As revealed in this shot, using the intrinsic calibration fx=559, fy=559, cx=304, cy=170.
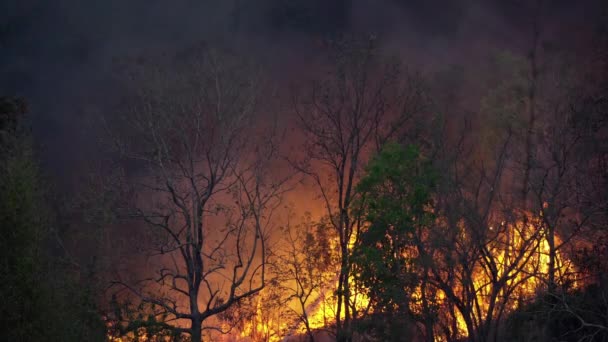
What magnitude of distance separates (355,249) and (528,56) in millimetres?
14838

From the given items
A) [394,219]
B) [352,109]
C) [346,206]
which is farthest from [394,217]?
[352,109]

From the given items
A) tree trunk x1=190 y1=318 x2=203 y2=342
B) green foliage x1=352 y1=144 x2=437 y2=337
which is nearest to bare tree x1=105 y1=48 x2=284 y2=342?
tree trunk x1=190 y1=318 x2=203 y2=342

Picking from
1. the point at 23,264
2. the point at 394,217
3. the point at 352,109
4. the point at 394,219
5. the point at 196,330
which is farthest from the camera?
the point at 352,109

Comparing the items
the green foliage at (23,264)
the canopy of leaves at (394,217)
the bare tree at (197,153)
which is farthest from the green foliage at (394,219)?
the green foliage at (23,264)

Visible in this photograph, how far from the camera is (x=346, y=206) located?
24312 millimetres

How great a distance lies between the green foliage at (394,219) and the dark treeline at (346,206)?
2.9 inches

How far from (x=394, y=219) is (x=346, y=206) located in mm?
6342

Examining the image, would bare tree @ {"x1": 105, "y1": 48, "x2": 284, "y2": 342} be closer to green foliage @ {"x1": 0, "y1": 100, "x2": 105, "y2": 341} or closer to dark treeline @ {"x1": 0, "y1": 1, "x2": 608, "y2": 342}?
dark treeline @ {"x1": 0, "y1": 1, "x2": 608, "y2": 342}

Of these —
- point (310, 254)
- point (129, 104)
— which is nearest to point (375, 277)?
point (310, 254)

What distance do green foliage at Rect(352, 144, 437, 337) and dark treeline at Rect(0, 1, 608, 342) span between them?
7 centimetres

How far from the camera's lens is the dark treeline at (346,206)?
17500mm

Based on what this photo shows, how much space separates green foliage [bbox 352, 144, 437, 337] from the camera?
60.0 ft

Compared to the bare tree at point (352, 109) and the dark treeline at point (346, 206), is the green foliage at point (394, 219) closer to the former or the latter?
the dark treeline at point (346, 206)

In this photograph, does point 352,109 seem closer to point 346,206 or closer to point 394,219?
point 346,206
